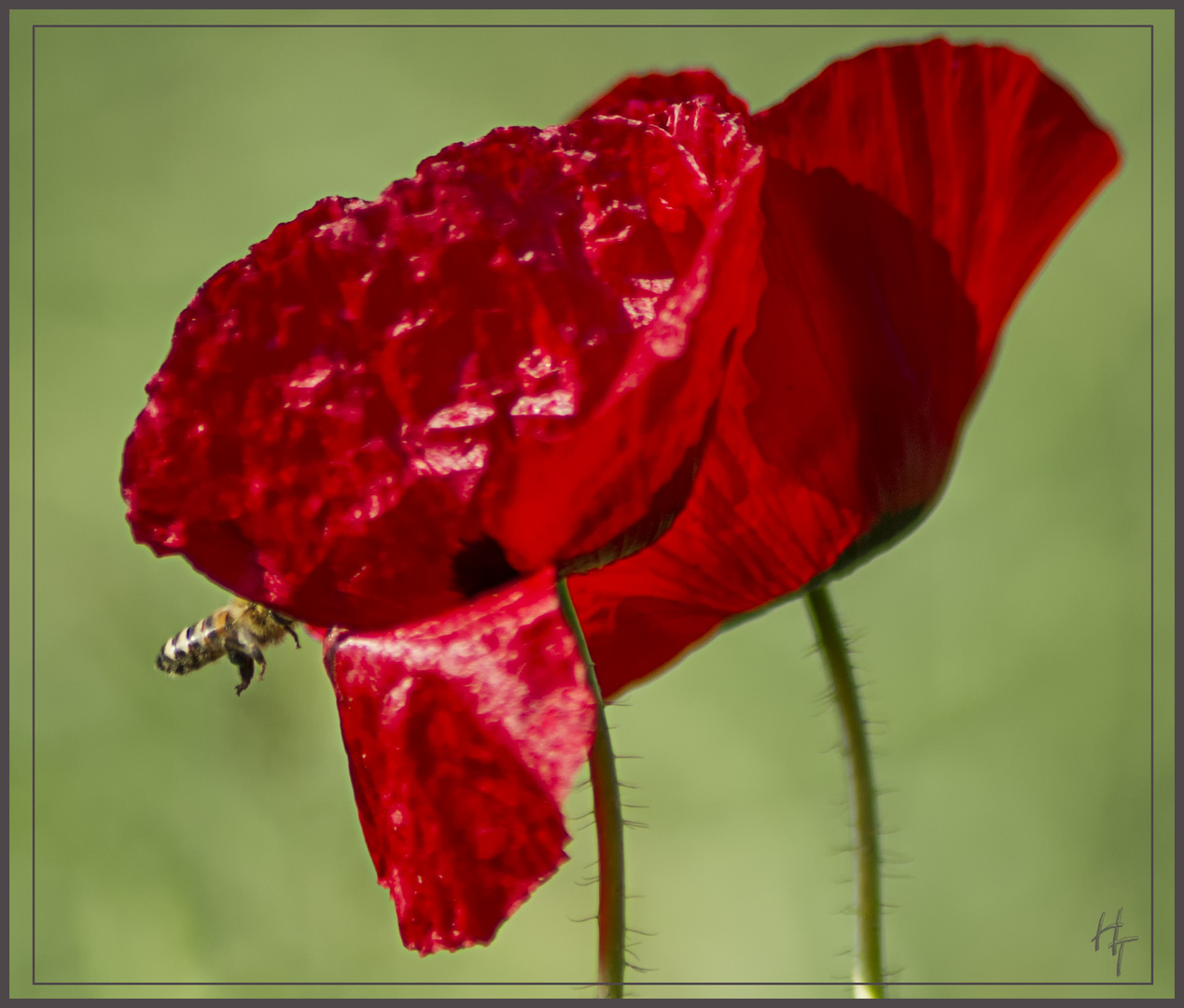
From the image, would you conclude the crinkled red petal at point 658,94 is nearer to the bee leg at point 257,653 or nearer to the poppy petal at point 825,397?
the poppy petal at point 825,397

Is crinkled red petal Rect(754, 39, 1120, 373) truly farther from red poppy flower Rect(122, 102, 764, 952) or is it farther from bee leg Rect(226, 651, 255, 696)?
bee leg Rect(226, 651, 255, 696)

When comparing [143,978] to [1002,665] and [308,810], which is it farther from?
[1002,665]

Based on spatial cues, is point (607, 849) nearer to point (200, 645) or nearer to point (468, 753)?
point (468, 753)

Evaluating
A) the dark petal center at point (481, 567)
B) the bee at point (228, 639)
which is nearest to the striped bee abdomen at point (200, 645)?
the bee at point (228, 639)

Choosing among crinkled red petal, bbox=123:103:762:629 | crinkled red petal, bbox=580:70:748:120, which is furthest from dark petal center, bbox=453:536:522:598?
crinkled red petal, bbox=580:70:748:120

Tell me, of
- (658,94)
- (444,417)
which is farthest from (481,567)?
(658,94)

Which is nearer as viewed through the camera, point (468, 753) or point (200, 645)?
point (468, 753)

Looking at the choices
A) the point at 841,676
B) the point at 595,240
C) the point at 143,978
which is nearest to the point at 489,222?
the point at 595,240
